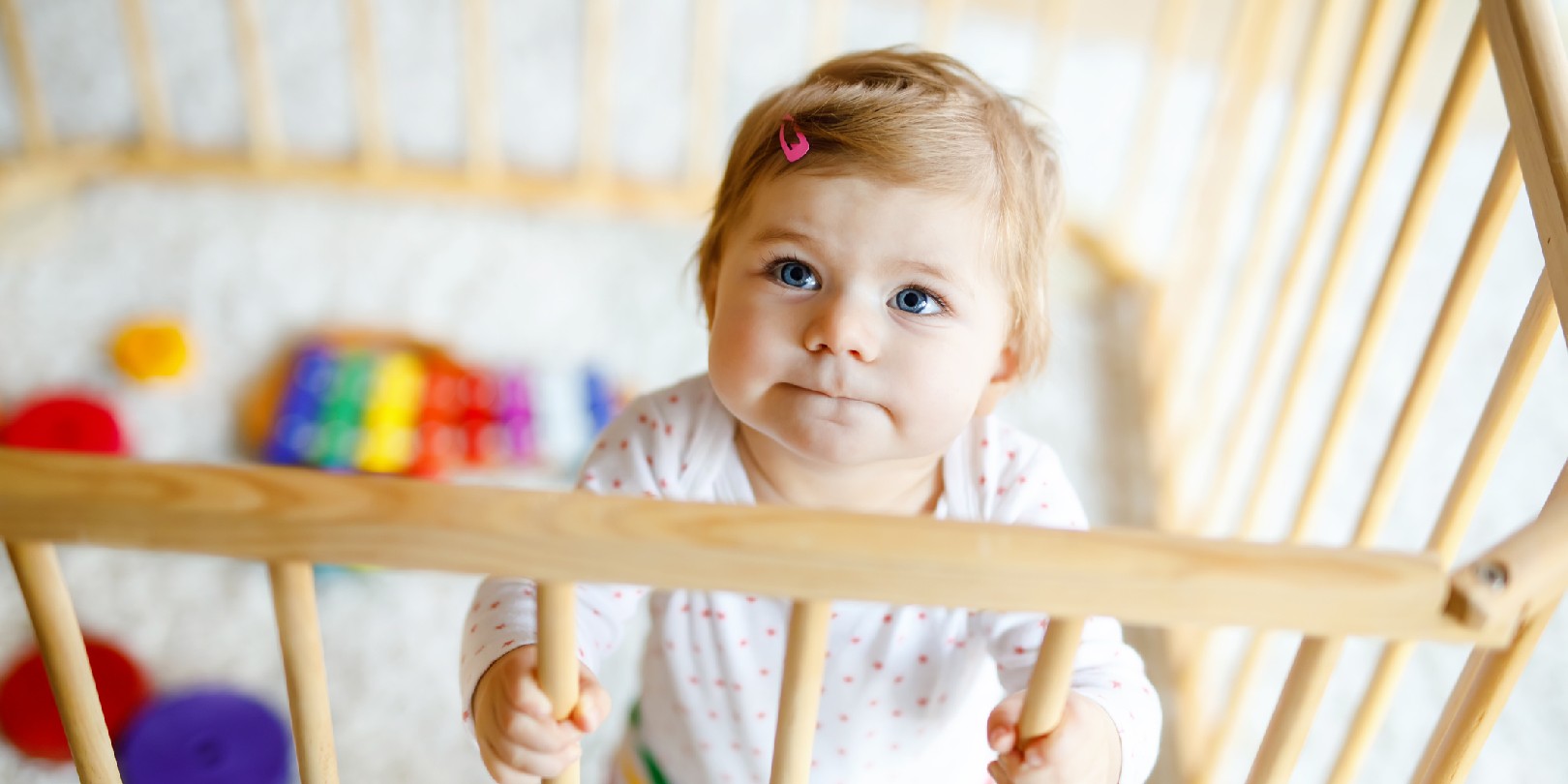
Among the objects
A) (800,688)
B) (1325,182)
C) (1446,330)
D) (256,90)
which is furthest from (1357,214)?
(256,90)

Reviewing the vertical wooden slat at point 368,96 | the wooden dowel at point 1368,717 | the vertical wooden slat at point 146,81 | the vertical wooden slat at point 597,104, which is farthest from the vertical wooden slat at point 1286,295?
the vertical wooden slat at point 146,81

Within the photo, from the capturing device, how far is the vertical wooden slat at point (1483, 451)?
596 millimetres

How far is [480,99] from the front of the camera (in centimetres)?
155

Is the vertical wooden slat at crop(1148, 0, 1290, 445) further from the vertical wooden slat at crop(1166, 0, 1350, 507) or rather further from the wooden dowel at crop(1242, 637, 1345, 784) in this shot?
the wooden dowel at crop(1242, 637, 1345, 784)

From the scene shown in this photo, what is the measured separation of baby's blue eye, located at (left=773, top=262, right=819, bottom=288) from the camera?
604mm

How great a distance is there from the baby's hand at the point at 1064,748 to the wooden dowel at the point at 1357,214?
0.52 metres

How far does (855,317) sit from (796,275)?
1.8 inches

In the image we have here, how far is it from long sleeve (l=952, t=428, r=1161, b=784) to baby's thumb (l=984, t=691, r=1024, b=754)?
0.05m

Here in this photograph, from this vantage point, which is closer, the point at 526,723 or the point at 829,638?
the point at 526,723

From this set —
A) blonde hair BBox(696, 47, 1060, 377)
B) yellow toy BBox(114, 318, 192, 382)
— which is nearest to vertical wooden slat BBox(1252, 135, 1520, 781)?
blonde hair BBox(696, 47, 1060, 377)

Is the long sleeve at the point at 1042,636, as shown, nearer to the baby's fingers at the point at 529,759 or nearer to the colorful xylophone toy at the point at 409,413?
the baby's fingers at the point at 529,759

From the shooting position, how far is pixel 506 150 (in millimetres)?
1763

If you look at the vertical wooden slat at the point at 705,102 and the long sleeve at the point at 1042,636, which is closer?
the long sleeve at the point at 1042,636

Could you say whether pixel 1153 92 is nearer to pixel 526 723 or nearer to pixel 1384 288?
pixel 1384 288
